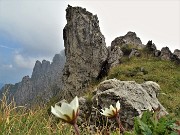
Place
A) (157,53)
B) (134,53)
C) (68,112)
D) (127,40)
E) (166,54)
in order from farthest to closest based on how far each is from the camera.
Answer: (127,40), (134,53), (157,53), (166,54), (68,112)

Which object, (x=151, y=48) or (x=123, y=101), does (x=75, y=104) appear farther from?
(x=151, y=48)

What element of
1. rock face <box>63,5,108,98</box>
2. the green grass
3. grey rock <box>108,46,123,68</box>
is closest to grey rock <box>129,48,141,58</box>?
grey rock <box>108,46,123,68</box>

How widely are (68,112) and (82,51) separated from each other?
144 feet

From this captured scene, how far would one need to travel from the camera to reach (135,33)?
60312 mm

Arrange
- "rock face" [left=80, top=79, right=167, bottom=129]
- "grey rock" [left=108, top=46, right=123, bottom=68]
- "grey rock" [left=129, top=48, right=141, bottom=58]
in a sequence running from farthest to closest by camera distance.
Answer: "grey rock" [left=129, top=48, right=141, bottom=58] < "grey rock" [left=108, top=46, right=123, bottom=68] < "rock face" [left=80, top=79, right=167, bottom=129]

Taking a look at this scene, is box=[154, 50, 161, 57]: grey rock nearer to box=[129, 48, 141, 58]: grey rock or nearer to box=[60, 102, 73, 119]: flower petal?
box=[129, 48, 141, 58]: grey rock

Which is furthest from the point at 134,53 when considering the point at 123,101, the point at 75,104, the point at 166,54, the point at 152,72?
the point at 75,104

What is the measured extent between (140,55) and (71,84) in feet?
27.4

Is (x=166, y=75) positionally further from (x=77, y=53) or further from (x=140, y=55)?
(x=77, y=53)

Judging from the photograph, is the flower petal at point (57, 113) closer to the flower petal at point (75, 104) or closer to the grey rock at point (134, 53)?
the flower petal at point (75, 104)

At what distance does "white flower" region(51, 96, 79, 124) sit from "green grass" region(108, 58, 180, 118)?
88.6 ft

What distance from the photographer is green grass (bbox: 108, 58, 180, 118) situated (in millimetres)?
34106

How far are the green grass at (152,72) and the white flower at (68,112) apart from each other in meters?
27.0

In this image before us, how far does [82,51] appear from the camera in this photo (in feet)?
154
